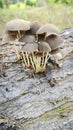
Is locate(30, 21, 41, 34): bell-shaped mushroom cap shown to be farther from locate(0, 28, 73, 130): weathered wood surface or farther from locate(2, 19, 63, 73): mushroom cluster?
locate(0, 28, 73, 130): weathered wood surface

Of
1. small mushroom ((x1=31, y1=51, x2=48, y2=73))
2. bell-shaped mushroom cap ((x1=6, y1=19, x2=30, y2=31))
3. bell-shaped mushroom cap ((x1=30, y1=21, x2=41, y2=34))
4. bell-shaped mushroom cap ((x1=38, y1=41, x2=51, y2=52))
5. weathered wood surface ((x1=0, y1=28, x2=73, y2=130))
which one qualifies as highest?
bell-shaped mushroom cap ((x1=6, y1=19, x2=30, y2=31))

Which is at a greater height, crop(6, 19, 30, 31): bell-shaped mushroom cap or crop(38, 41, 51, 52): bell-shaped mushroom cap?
crop(6, 19, 30, 31): bell-shaped mushroom cap

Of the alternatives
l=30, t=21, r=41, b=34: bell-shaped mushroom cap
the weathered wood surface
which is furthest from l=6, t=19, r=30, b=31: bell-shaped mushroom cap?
the weathered wood surface

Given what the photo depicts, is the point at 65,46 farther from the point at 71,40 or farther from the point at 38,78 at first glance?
the point at 38,78

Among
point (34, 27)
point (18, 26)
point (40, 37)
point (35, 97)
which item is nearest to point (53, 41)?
point (40, 37)

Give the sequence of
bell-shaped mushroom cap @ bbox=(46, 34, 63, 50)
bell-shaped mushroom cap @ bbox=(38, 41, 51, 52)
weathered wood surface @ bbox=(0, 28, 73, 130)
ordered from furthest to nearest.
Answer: bell-shaped mushroom cap @ bbox=(46, 34, 63, 50) < bell-shaped mushroom cap @ bbox=(38, 41, 51, 52) < weathered wood surface @ bbox=(0, 28, 73, 130)

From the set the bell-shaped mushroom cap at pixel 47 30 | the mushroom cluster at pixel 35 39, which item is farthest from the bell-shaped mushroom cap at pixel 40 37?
the bell-shaped mushroom cap at pixel 47 30
